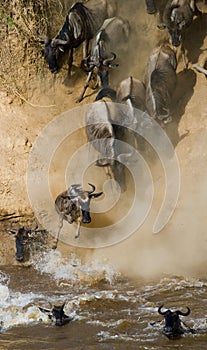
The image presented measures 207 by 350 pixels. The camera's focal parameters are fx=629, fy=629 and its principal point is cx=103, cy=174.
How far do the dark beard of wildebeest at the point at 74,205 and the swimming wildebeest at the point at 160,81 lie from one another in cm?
191

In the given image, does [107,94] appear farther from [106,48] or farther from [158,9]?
[158,9]

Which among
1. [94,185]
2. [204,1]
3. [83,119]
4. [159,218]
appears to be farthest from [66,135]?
[204,1]

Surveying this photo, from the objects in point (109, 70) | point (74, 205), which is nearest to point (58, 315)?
point (74, 205)

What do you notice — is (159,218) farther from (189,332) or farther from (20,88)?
(20,88)

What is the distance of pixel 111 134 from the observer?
10570 millimetres

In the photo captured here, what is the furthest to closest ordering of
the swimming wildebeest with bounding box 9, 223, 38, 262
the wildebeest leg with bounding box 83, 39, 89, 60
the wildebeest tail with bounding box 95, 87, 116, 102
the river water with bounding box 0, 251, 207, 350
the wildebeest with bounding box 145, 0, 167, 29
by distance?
1. the wildebeest leg with bounding box 83, 39, 89, 60
2. the wildebeest with bounding box 145, 0, 167, 29
3. the wildebeest tail with bounding box 95, 87, 116, 102
4. the swimming wildebeest with bounding box 9, 223, 38, 262
5. the river water with bounding box 0, 251, 207, 350

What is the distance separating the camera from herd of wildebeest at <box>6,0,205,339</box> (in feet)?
33.1

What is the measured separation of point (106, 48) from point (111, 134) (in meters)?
1.90

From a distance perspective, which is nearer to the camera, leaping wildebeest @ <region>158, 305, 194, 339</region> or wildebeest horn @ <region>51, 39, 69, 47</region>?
leaping wildebeest @ <region>158, 305, 194, 339</region>

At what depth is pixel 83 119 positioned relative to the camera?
1134 cm

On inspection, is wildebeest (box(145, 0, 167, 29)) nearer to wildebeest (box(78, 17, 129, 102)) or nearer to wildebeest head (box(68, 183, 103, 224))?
wildebeest (box(78, 17, 129, 102))

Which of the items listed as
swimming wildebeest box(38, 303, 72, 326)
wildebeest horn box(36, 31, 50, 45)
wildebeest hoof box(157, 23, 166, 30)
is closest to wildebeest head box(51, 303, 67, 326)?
swimming wildebeest box(38, 303, 72, 326)

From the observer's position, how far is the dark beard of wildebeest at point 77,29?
A: 37.8 ft

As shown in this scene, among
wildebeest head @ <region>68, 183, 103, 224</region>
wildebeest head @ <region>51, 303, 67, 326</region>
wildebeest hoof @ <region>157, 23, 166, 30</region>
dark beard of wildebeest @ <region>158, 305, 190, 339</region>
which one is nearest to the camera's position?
dark beard of wildebeest @ <region>158, 305, 190, 339</region>
